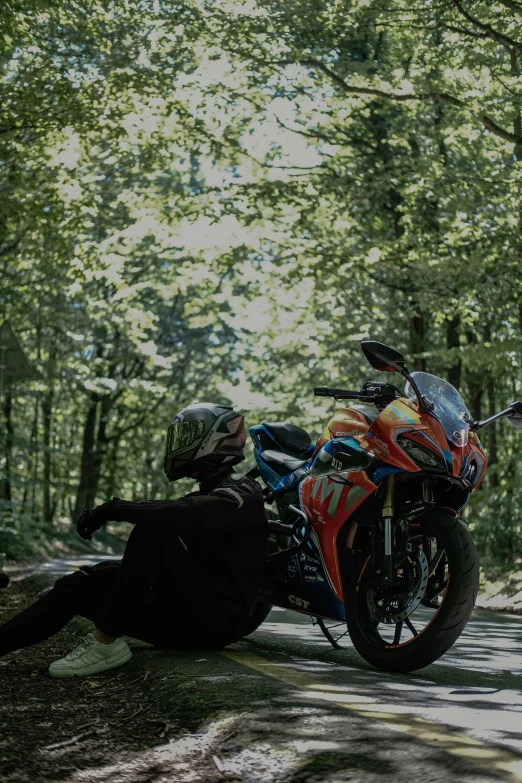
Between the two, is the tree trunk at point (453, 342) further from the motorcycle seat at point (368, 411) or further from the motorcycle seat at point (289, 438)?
the motorcycle seat at point (368, 411)

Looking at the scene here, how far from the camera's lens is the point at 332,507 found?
5.42 metres

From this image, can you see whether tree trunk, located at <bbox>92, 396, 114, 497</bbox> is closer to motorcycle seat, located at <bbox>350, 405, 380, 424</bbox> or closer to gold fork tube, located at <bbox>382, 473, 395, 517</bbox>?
motorcycle seat, located at <bbox>350, 405, 380, 424</bbox>

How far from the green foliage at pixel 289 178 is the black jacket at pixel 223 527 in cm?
820

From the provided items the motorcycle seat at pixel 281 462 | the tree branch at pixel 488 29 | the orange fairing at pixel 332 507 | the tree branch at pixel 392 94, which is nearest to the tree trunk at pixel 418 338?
the tree branch at pixel 392 94

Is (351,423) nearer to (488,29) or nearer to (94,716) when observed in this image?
(94,716)

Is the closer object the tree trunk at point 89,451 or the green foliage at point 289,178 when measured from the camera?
the green foliage at point 289,178

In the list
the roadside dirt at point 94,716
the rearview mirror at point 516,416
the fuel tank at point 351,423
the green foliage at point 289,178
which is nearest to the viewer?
the roadside dirt at point 94,716

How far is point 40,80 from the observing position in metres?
14.3

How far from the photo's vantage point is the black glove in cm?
482

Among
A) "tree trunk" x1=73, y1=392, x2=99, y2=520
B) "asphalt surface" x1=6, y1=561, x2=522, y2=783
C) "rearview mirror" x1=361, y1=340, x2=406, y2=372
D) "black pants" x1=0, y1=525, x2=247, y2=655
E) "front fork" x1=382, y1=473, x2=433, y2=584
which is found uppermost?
"tree trunk" x1=73, y1=392, x2=99, y2=520

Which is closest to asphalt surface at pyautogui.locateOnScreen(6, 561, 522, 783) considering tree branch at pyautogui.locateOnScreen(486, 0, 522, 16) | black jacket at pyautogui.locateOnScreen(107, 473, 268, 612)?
black jacket at pyautogui.locateOnScreen(107, 473, 268, 612)

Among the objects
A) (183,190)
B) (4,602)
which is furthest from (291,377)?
(4,602)

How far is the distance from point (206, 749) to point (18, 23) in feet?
36.6

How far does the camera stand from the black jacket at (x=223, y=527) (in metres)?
5.01
